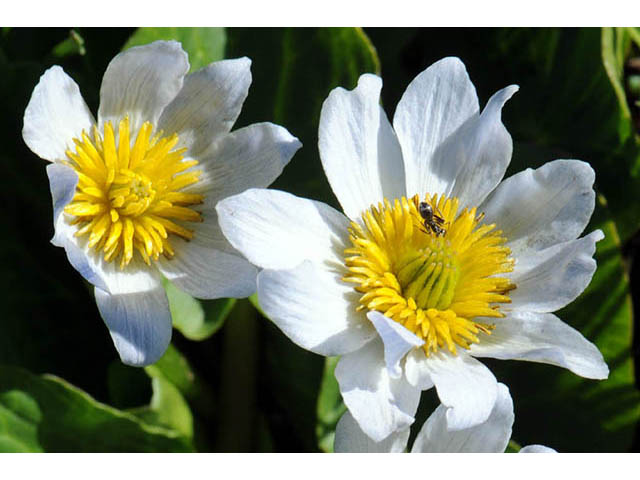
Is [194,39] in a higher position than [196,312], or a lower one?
higher

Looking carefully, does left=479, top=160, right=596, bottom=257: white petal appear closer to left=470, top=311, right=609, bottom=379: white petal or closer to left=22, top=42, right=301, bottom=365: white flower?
left=470, top=311, right=609, bottom=379: white petal

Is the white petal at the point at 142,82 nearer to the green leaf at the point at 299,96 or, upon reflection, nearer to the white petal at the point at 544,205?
the green leaf at the point at 299,96

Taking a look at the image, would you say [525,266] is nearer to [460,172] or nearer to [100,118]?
[460,172]

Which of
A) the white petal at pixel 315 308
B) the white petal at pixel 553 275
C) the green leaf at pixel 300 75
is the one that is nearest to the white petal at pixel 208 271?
the white petal at pixel 315 308

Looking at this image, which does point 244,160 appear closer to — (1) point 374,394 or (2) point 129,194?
(2) point 129,194

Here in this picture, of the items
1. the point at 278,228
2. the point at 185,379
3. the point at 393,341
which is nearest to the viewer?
the point at 393,341

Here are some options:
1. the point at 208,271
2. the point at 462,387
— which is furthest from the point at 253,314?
the point at 462,387

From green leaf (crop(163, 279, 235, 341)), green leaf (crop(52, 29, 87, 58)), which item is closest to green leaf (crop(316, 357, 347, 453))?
green leaf (crop(163, 279, 235, 341))
